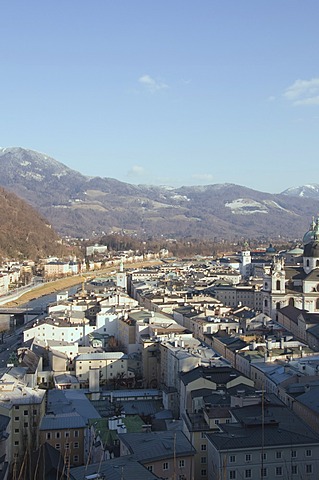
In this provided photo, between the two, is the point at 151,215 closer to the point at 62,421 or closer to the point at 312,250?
the point at 312,250

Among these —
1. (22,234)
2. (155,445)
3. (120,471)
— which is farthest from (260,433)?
(22,234)

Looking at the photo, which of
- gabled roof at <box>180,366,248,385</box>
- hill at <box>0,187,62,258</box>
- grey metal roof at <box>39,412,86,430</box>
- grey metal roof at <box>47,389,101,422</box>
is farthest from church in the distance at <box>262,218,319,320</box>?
hill at <box>0,187,62,258</box>

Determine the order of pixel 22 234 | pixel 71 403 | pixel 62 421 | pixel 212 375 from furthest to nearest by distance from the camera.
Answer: pixel 22 234, pixel 212 375, pixel 71 403, pixel 62 421

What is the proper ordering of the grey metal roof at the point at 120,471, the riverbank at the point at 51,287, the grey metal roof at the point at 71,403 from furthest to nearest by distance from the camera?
the riverbank at the point at 51,287 → the grey metal roof at the point at 71,403 → the grey metal roof at the point at 120,471

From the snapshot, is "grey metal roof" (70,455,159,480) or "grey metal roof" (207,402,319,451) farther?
"grey metal roof" (207,402,319,451)

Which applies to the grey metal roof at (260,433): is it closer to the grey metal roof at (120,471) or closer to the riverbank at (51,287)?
the grey metal roof at (120,471)

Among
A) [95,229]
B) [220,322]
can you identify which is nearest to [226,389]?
[220,322]

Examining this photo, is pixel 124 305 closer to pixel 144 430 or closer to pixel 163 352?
pixel 163 352

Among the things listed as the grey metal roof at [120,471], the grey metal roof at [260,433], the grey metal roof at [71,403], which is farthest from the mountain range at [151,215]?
the grey metal roof at [120,471]

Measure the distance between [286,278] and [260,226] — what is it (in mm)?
132369

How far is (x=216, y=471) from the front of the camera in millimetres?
10977

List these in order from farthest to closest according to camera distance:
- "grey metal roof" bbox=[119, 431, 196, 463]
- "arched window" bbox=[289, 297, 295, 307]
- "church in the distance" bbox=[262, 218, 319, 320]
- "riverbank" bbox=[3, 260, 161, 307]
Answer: "riverbank" bbox=[3, 260, 161, 307], "arched window" bbox=[289, 297, 295, 307], "church in the distance" bbox=[262, 218, 319, 320], "grey metal roof" bbox=[119, 431, 196, 463]

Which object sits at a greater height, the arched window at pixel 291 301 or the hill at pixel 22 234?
the hill at pixel 22 234

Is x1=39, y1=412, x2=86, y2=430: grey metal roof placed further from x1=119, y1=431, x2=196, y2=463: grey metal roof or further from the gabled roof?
the gabled roof
